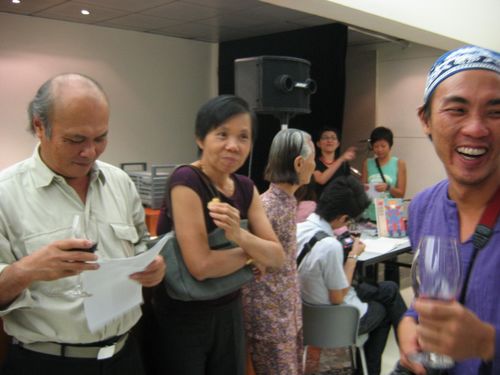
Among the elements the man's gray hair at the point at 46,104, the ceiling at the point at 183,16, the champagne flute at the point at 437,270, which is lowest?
the champagne flute at the point at 437,270

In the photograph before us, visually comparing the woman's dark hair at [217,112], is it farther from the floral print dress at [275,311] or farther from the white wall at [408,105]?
the white wall at [408,105]

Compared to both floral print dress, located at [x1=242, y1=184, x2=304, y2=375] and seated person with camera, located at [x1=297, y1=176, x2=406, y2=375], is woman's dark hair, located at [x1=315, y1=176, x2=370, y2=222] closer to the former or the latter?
seated person with camera, located at [x1=297, y1=176, x2=406, y2=375]

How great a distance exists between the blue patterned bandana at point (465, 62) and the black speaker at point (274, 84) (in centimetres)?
194

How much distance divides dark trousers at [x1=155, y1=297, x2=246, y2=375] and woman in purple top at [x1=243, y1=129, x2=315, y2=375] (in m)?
0.36

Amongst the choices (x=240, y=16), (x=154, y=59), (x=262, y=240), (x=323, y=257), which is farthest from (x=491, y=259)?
(x=154, y=59)

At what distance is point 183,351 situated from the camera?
1676 millimetres

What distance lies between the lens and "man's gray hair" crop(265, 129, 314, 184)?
2.23m

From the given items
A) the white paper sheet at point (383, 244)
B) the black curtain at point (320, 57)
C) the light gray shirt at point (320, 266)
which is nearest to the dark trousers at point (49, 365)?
the light gray shirt at point (320, 266)

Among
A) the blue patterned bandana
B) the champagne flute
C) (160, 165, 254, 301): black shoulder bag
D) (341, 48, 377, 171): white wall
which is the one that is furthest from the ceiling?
the champagne flute

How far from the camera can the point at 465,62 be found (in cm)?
105

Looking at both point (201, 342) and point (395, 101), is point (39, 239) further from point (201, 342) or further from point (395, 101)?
point (395, 101)

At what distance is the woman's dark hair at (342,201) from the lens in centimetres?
262

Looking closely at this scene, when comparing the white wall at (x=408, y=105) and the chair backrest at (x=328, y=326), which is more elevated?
the white wall at (x=408, y=105)

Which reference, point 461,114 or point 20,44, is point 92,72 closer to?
point 20,44
